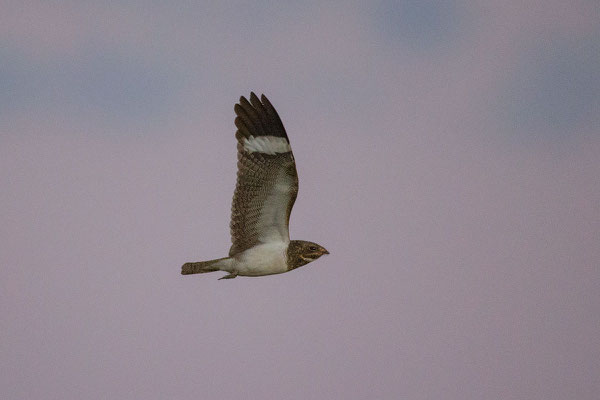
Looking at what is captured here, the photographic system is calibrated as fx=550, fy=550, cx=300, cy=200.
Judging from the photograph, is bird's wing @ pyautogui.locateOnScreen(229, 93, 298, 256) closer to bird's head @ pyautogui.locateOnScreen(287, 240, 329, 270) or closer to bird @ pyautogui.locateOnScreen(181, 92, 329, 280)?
bird @ pyautogui.locateOnScreen(181, 92, 329, 280)

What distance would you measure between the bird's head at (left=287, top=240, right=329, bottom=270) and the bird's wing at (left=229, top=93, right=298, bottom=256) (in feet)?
1.14

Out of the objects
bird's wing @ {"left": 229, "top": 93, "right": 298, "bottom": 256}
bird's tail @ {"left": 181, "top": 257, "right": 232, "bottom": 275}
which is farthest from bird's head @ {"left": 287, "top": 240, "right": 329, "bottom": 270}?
bird's tail @ {"left": 181, "top": 257, "right": 232, "bottom": 275}

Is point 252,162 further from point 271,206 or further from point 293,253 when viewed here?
point 293,253

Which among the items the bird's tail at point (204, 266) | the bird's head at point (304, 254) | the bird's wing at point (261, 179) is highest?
the bird's wing at point (261, 179)

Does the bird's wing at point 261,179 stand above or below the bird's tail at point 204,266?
above

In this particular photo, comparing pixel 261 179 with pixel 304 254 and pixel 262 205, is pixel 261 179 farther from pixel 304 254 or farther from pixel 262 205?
pixel 304 254

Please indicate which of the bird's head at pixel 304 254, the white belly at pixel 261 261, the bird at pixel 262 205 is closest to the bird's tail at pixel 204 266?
the bird at pixel 262 205

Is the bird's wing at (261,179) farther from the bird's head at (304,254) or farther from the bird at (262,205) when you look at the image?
the bird's head at (304,254)

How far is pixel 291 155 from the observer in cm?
849

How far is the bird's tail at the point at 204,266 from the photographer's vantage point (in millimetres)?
8477

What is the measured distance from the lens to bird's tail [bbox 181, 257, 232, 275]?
8.48m

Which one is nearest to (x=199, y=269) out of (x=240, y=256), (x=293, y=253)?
(x=240, y=256)

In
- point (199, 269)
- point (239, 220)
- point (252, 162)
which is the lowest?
point (199, 269)

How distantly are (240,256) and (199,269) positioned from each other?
0.66 meters
